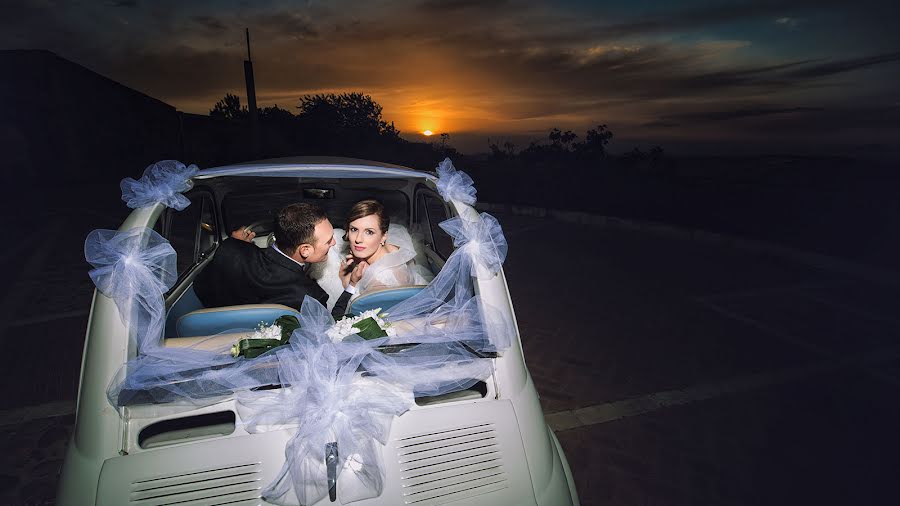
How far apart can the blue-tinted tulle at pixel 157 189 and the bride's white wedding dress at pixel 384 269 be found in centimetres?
99

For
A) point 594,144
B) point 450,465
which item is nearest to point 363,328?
point 450,465

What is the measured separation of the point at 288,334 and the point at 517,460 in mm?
1022

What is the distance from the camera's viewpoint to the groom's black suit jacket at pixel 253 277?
2719mm

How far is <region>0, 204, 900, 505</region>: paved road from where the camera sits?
2.85 m

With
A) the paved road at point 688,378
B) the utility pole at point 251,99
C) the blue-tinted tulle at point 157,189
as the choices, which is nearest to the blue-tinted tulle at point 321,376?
the blue-tinted tulle at point 157,189

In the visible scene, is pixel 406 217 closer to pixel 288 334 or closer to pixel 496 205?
pixel 288 334

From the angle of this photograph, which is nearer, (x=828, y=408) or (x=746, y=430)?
(x=746, y=430)

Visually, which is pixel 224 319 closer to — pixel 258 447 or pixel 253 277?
pixel 253 277

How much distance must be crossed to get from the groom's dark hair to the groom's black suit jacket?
0.10 m

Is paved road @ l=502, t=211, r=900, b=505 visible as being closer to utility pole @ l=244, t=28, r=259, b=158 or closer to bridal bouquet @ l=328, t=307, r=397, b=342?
bridal bouquet @ l=328, t=307, r=397, b=342

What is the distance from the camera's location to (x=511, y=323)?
73.5 inches

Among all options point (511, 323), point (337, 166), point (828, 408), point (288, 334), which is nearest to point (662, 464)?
point (828, 408)

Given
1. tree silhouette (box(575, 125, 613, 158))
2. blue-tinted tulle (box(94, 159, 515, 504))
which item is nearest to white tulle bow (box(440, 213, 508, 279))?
blue-tinted tulle (box(94, 159, 515, 504))

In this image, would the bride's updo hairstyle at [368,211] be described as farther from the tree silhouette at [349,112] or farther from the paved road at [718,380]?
the tree silhouette at [349,112]
